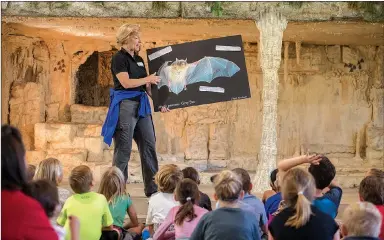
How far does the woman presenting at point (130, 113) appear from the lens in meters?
7.94

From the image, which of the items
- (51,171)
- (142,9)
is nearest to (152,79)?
(51,171)

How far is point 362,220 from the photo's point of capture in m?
4.74

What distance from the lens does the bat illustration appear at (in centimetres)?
879

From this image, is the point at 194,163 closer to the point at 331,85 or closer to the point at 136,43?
the point at 331,85

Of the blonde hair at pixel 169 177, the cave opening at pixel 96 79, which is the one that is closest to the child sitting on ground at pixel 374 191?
the blonde hair at pixel 169 177

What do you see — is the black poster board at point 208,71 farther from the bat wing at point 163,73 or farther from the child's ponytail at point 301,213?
the child's ponytail at point 301,213

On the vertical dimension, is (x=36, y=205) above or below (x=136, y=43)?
below

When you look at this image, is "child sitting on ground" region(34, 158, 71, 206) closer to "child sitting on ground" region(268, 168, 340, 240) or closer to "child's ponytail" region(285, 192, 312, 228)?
"child sitting on ground" region(268, 168, 340, 240)

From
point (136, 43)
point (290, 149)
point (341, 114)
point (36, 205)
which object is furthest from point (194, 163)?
point (36, 205)

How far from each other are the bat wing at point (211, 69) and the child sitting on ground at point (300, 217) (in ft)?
13.2

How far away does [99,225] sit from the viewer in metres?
6.19

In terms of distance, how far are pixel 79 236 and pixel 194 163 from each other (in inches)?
339

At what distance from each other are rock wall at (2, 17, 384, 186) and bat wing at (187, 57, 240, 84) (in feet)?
17.4

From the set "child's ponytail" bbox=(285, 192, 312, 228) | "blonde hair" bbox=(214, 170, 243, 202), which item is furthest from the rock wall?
"child's ponytail" bbox=(285, 192, 312, 228)
